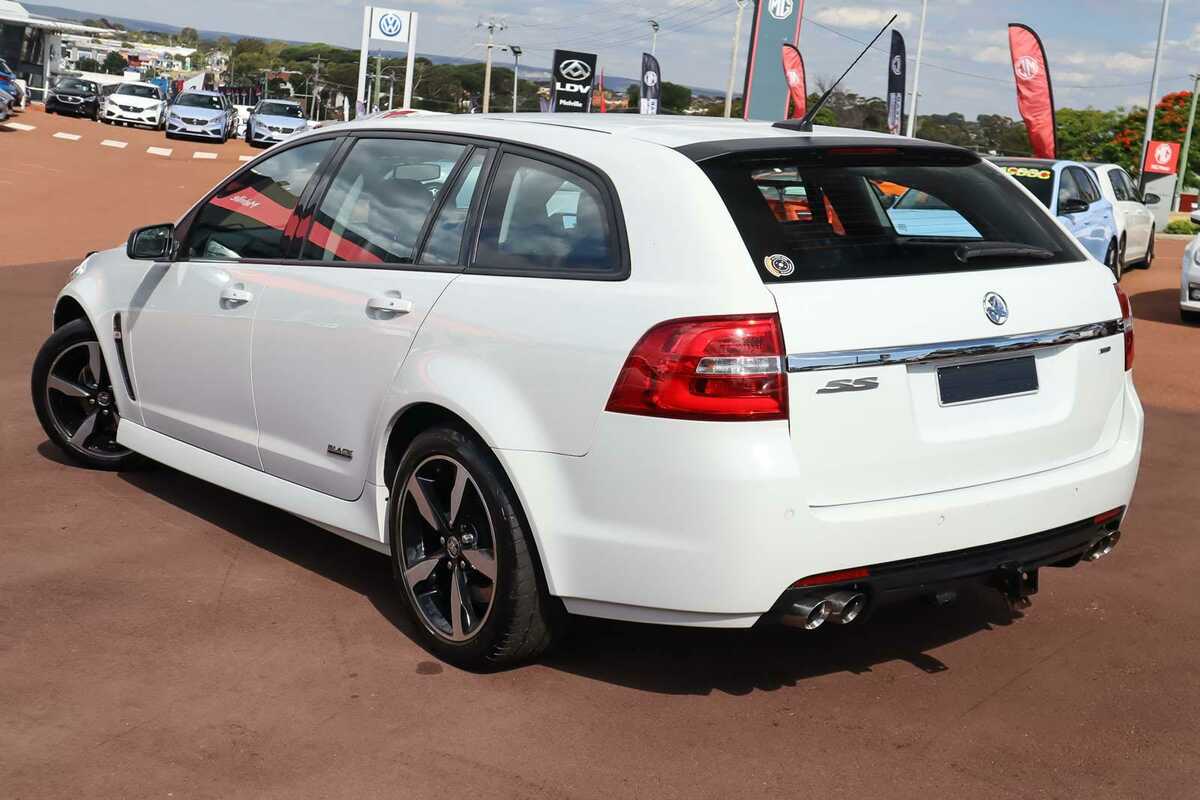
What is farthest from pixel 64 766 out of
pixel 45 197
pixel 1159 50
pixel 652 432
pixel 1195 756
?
pixel 1159 50

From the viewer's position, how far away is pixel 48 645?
449 centimetres

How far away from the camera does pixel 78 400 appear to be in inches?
262

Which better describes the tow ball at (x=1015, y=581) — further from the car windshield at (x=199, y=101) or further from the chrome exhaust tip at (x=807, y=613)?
the car windshield at (x=199, y=101)

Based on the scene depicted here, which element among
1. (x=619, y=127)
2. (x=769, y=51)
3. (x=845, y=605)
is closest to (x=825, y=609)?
(x=845, y=605)

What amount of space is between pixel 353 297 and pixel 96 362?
2.21 metres

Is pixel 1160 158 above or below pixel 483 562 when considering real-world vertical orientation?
above

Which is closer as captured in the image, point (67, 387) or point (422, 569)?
point (422, 569)

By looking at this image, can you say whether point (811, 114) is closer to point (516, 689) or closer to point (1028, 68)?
point (516, 689)

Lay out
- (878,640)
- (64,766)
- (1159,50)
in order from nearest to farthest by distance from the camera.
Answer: (64,766), (878,640), (1159,50)

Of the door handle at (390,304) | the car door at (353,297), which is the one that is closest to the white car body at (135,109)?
the car door at (353,297)

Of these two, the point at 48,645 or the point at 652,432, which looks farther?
the point at 48,645

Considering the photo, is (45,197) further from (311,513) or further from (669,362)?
(669,362)

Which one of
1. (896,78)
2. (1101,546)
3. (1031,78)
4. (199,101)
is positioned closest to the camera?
(1101,546)

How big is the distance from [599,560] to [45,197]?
20039 millimetres
